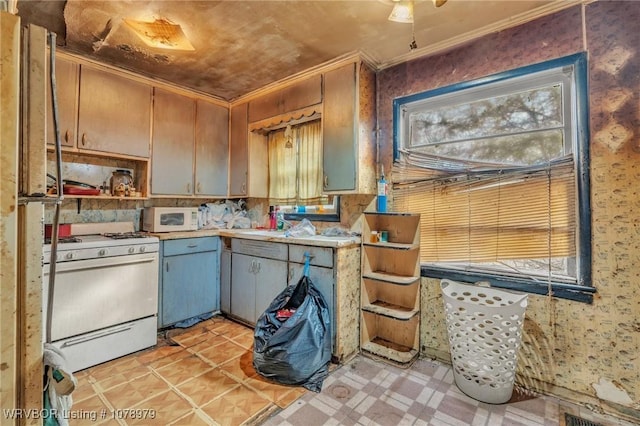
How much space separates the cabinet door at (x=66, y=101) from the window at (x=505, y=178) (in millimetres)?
2709

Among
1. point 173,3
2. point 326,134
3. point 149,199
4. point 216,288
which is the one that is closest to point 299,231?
point 326,134

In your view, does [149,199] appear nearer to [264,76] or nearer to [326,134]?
[264,76]

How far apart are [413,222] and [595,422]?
1.55m

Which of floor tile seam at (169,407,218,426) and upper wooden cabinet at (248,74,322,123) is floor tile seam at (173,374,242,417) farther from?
upper wooden cabinet at (248,74,322,123)

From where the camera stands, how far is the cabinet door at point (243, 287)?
288cm

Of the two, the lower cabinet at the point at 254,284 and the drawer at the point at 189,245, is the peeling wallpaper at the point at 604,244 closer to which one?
the lower cabinet at the point at 254,284

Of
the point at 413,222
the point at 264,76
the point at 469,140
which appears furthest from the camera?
the point at 264,76

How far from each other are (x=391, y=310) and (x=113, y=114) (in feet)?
9.74

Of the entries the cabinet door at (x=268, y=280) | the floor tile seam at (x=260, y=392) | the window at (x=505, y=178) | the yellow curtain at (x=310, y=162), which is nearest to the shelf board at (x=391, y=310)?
the window at (x=505, y=178)

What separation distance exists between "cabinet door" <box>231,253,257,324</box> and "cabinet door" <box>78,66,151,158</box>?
1.39m

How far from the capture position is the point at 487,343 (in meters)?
1.85

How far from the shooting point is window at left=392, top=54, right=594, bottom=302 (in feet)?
Result: 6.25

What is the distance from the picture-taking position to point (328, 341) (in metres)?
2.20

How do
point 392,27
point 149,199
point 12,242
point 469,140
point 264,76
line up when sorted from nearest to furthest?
point 12,242 < point 392,27 < point 469,140 < point 264,76 < point 149,199
